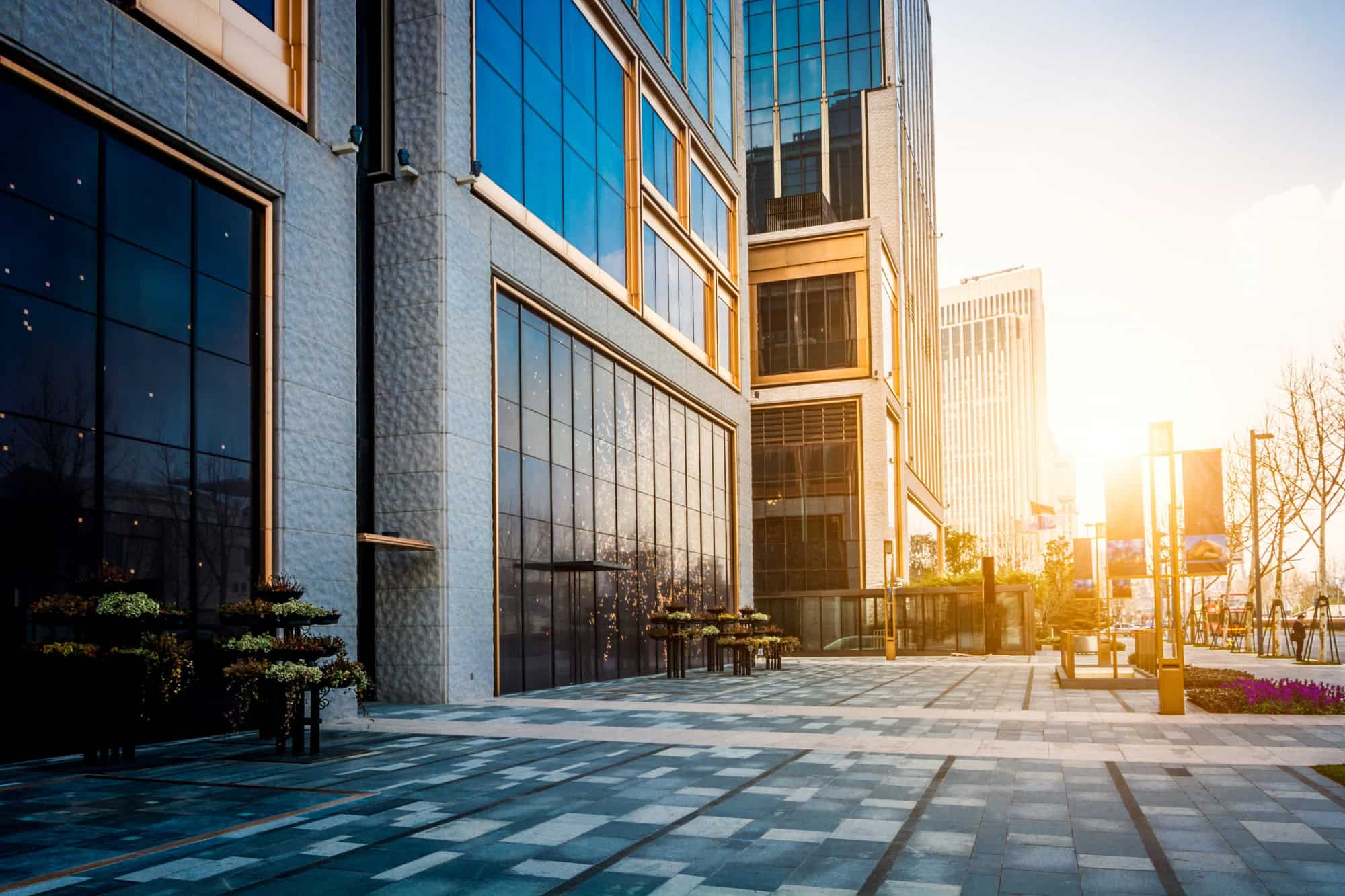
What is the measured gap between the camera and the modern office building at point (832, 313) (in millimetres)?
59781

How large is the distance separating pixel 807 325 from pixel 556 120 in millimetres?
36511

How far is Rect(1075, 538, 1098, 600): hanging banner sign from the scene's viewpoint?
4078 centimetres

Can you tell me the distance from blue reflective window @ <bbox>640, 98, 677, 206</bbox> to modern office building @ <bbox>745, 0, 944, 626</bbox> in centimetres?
2385

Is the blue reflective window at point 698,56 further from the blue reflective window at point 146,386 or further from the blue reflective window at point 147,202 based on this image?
the blue reflective window at point 146,386

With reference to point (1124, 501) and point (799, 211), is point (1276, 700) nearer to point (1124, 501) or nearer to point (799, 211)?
point (1124, 501)

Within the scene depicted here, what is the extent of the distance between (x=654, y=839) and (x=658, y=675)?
24.3 meters

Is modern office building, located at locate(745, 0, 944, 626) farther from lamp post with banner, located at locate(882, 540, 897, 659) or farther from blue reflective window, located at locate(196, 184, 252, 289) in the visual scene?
blue reflective window, located at locate(196, 184, 252, 289)

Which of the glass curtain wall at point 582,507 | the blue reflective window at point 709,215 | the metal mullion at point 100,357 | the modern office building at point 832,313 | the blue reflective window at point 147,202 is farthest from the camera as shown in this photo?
the modern office building at point 832,313

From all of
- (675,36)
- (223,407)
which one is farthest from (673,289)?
(223,407)

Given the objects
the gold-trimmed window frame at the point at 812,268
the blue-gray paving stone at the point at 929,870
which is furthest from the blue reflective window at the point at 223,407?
the gold-trimmed window frame at the point at 812,268

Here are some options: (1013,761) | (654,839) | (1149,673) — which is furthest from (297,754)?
(1149,673)

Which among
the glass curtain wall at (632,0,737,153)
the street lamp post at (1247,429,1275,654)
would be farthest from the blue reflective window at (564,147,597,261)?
the street lamp post at (1247,429,1275,654)

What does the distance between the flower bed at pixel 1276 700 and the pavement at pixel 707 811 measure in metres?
0.79

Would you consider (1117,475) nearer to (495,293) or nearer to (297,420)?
(495,293)
